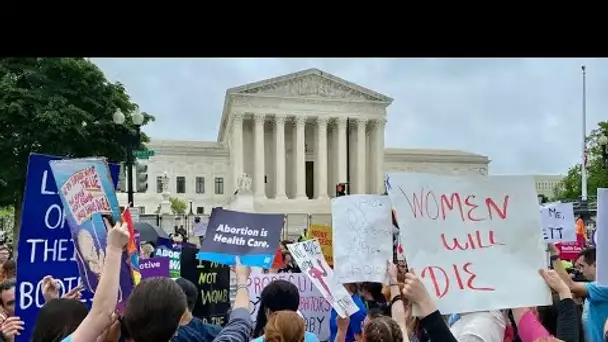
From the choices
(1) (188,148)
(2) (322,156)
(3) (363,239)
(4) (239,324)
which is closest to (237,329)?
(4) (239,324)

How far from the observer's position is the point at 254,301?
244 inches

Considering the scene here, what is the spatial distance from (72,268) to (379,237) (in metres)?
2.01

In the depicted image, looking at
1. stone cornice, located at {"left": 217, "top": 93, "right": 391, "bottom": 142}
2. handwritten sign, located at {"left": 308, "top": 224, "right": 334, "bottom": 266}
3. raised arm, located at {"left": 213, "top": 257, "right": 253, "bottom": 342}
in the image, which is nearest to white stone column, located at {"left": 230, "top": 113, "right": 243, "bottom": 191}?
stone cornice, located at {"left": 217, "top": 93, "right": 391, "bottom": 142}

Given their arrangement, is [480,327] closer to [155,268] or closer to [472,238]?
[472,238]

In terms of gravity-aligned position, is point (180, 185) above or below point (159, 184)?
below

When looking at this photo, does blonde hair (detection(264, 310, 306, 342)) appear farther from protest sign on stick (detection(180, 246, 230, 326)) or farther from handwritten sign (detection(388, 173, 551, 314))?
protest sign on stick (detection(180, 246, 230, 326))

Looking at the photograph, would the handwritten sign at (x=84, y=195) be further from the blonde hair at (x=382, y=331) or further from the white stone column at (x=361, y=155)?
the white stone column at (x=361, y=155)

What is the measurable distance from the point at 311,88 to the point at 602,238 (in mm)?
64610

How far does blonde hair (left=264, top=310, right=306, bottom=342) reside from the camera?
10.1 ft

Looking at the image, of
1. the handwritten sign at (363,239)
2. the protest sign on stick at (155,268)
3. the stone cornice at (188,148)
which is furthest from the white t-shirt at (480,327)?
the stone cornice at (188,148)

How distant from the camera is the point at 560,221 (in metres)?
8.98

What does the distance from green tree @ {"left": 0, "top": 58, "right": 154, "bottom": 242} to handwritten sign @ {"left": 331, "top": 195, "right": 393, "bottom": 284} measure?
1711 centimetres
